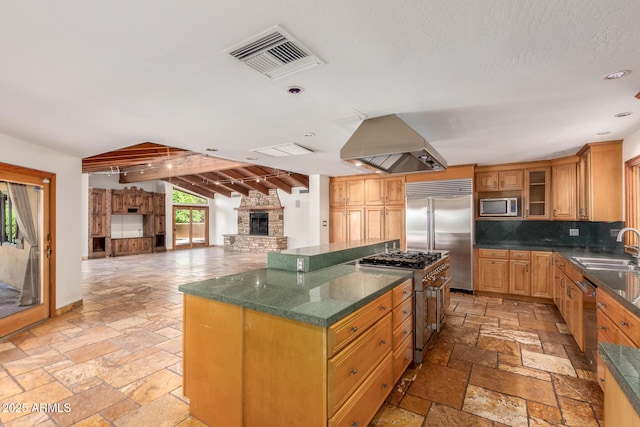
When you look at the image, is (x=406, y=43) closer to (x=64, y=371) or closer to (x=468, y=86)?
(x=468, y=86)

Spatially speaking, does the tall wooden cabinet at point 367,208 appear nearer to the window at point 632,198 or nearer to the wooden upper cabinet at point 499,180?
the wooden upper cabinet at point 499,180

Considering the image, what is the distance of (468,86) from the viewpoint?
2162 millimetres

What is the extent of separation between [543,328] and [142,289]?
20.2 feet

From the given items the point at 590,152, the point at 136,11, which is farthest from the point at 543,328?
the point at 136,11

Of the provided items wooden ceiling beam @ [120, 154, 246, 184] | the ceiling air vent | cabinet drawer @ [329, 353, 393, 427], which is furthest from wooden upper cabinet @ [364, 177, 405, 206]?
the ceiling air vent

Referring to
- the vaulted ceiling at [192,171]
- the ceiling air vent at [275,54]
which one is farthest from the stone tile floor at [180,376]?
the vaulted ceiling at [192,171]

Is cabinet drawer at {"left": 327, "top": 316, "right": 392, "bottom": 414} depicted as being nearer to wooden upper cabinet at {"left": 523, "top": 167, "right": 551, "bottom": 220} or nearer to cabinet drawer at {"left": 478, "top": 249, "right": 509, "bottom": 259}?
cabinet drawer at {"left": 478, "top": 249, "right": 509, "bottom": 259}

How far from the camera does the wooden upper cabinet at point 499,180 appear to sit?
511 cm

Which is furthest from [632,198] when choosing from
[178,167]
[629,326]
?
[178,167]

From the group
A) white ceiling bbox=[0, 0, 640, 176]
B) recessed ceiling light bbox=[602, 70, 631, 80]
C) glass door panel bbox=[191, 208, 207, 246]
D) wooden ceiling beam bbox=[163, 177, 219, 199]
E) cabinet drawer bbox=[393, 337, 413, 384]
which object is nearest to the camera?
white ceiling bbox=[0, 0, 640, 176]

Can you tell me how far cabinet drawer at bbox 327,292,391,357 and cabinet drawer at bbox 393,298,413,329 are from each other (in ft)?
0.59

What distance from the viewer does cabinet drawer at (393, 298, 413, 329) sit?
7.51ft

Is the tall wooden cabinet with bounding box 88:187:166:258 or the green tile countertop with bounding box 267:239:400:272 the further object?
the tall wooden cabinet with bounding box 88:187:166:258

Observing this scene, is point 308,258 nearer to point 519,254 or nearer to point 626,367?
point 626,367
